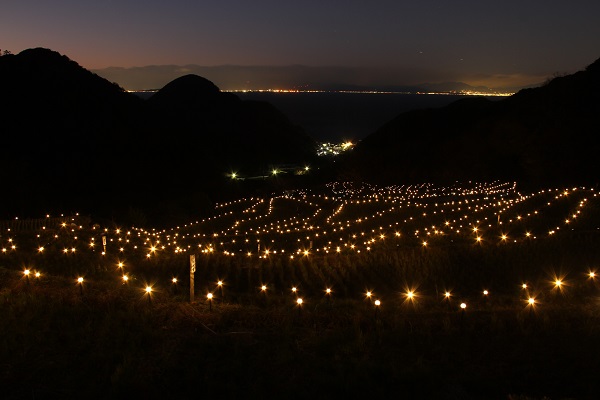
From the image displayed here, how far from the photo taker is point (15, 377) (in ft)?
14.7

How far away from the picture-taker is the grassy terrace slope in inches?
177

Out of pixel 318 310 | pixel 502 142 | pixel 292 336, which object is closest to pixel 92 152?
pixel 502 142

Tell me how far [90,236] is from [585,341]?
10.2 m

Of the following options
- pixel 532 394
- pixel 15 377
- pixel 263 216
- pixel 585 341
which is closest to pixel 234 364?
pixel 15 377

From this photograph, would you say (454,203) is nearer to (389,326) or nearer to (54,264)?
(389,326)

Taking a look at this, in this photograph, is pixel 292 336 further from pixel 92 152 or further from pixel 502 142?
pixel 92 152

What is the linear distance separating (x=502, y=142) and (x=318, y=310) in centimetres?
2350

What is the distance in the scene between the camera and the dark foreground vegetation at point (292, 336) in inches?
173

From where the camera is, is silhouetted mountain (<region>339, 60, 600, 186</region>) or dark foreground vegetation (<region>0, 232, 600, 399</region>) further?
silhouetted mountain (<region>339, 60, 600, 186</region>)

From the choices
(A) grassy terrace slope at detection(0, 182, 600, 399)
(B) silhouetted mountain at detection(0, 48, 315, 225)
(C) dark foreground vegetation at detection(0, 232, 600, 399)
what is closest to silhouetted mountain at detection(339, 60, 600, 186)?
(A) grassy terrace slope at detection(0, 182, 600, 399)

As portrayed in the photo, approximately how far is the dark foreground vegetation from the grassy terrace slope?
0.08 feet

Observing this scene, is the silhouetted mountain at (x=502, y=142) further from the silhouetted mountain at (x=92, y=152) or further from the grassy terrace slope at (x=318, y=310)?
the silhouetted mountain at (x=92, y=152)

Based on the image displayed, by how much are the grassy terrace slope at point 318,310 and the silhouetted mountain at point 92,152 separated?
425 inches

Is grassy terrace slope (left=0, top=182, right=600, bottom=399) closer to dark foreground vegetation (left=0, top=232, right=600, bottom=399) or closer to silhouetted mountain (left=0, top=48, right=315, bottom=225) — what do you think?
dark foreground vegetation (left=0, top=232, right=600, bottom=399)
